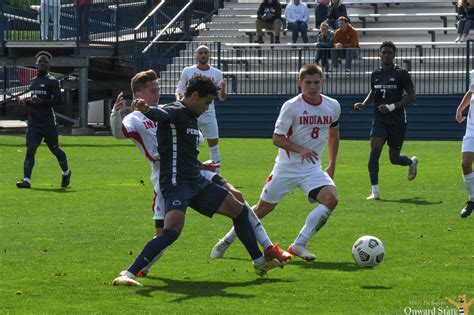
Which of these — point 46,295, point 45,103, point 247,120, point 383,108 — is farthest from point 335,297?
point 247,120

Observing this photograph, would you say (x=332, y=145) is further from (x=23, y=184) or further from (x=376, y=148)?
(x=23, y=184)

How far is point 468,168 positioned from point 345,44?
1977 cm

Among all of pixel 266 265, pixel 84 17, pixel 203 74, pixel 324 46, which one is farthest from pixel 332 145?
pixel 84 17

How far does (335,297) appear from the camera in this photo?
985 centimetres

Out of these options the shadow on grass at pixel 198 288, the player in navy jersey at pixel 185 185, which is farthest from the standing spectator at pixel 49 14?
the shadow on grass at pixel 198 288

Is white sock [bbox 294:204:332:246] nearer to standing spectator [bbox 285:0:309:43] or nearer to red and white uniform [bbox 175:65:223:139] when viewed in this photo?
red and white uniform [bbox 175:65:223:139]

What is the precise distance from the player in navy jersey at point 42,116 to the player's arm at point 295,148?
27.9ft

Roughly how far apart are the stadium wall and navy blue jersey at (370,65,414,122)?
15.1m

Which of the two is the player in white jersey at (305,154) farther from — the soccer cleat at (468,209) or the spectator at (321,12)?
the spectator at (321,12)

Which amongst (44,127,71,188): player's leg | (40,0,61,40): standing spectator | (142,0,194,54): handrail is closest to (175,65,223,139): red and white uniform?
(44,127,71,188): player's leg

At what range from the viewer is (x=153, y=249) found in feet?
34.1

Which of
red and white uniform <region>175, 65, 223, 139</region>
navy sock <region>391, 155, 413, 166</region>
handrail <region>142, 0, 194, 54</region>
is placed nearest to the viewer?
navy sock <region>391, 155, 413, 166</region>

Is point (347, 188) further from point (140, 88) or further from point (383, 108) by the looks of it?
point (140, 88)

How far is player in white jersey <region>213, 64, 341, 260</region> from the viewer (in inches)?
469
